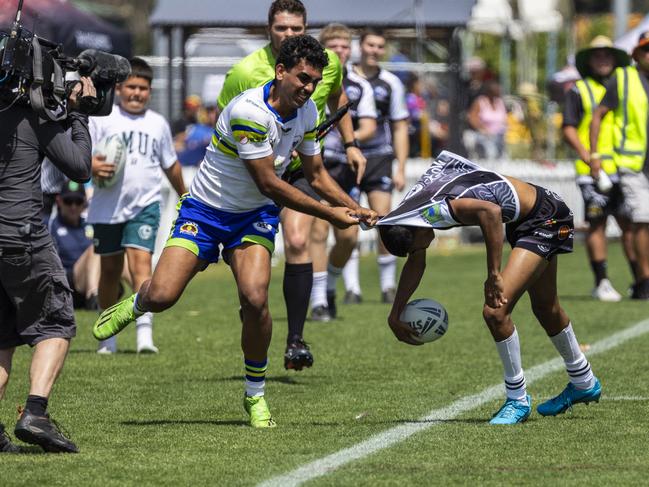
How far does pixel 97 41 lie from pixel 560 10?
12.9 m

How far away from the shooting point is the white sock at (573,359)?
307 inches

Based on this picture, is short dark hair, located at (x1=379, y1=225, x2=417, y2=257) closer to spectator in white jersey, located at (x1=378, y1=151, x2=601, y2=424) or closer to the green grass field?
spectator in white jersey, located at (x1=378, y1=151, x2=601, y2=424)

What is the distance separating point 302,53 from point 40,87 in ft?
4.94

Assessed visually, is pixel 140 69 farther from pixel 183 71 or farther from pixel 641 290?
pixel 183 71

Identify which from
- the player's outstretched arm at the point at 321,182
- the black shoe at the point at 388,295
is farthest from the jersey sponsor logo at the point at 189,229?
the black shoe at the point at 388,295

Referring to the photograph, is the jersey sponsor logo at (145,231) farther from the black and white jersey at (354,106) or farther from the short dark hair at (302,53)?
the short dark hair at (302,53)

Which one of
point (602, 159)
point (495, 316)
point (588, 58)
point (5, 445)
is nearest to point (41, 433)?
point (5, 445)

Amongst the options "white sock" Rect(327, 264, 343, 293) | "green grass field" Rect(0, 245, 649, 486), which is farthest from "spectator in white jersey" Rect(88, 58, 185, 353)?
"white sock" Rect(327, 264, 343, 293)

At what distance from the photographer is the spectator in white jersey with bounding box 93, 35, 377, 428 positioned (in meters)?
7.31

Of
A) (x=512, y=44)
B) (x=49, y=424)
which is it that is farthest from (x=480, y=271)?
(x=512, y=44)

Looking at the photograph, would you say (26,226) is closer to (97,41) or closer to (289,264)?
(289,264)

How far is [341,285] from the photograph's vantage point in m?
16.9

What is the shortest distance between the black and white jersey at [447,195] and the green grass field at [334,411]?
3.50ft

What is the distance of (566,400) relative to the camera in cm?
782
